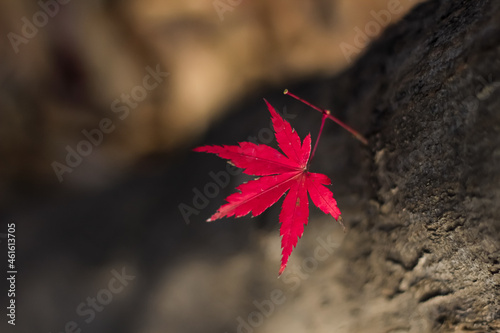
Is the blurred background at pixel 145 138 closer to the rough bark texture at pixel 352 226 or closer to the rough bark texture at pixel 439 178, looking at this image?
the rough bark texture at pixel 352 226

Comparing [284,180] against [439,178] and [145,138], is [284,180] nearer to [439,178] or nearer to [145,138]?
[439,178]

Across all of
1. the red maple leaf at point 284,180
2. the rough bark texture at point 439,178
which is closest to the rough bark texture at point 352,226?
the rough bark texture at point 439,178

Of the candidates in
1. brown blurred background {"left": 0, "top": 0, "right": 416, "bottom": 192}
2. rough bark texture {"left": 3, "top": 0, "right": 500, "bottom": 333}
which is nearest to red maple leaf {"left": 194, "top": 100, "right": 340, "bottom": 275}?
rough bark texture {"left": 3, "top": 0, "right": 500, "bottom": 333}

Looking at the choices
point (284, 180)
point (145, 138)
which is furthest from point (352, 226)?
point (145, 138)

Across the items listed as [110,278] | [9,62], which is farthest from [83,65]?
[110,278]

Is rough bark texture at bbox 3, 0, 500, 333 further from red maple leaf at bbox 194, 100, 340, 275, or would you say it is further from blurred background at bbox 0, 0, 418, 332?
red maple leaf at bbox 194, 100, 340, 275

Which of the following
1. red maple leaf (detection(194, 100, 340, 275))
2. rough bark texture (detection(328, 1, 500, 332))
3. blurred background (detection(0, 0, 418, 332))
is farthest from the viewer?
blurred background (detection(0, 0, 418, 332))
